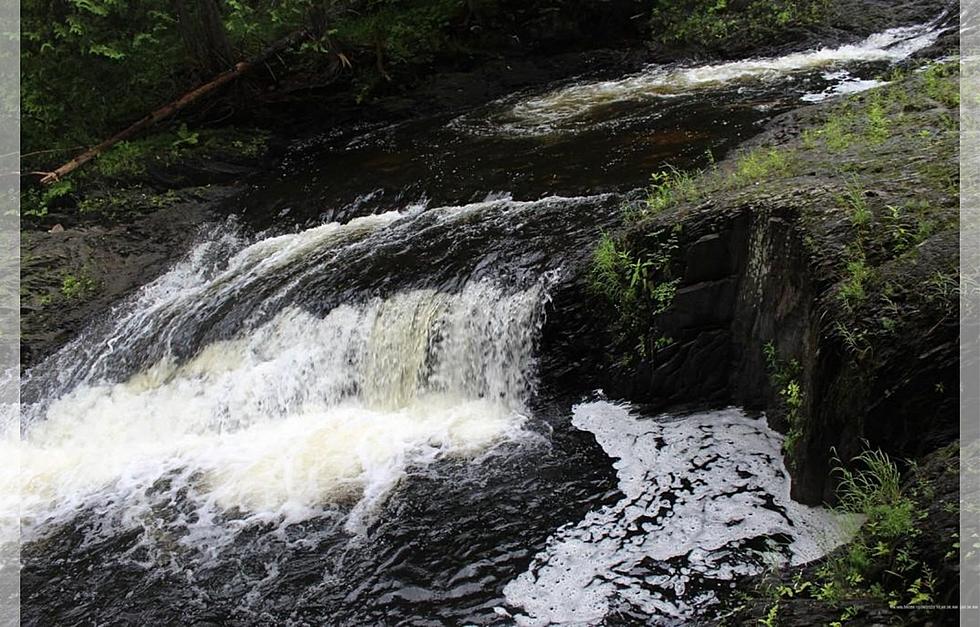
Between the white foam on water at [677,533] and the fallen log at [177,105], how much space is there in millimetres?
10192

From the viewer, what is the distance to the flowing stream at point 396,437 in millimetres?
5656

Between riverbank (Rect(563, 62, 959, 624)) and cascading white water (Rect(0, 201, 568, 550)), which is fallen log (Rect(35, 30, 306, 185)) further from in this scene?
riverbank (Rect(563, 62, 959, 624))

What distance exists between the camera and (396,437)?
7492mm

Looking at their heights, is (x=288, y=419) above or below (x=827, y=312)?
below

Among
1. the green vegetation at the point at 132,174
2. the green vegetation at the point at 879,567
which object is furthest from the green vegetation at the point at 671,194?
the green vegetation at the point at 132,174

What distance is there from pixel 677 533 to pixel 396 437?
9.39 feet

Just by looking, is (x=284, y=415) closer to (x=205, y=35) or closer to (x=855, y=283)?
(x=855, y=283)

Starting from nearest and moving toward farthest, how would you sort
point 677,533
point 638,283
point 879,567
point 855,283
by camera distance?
1. point 879,567
2. point 855,283
3. point 677,533
4. point 638,283

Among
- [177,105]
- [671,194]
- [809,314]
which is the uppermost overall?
[177,105]

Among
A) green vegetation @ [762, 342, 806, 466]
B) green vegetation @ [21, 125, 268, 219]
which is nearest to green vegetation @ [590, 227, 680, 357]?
green vegetation @ [762, 342, 806, 466]

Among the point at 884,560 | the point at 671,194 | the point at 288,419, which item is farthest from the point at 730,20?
the point at 884,560

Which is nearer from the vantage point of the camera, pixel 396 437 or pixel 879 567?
pixel 879 567

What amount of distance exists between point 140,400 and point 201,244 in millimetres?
3318

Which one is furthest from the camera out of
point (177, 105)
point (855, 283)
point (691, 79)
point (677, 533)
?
point (177, 105)
